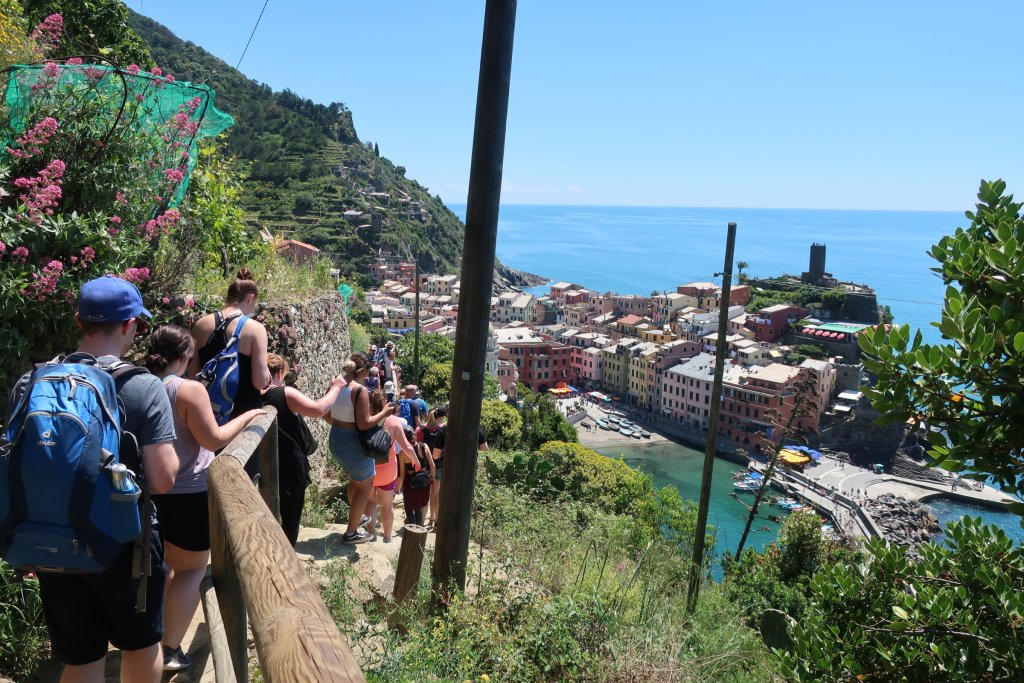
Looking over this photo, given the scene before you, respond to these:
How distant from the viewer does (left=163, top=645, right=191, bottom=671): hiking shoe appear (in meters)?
2.17

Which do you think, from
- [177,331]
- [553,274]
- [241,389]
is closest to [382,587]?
[241,389]

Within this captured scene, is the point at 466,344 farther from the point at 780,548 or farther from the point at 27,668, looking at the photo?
the point at 780,548

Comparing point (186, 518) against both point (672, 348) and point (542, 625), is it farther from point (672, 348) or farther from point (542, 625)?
point (672, 348)

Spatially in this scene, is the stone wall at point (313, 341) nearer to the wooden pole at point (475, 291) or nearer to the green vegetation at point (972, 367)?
the wooden pole at point (475, 291)

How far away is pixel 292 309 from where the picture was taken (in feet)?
20.7

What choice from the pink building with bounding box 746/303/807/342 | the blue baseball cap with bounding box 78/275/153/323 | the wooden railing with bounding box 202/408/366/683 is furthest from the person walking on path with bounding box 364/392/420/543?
the pink building with bounding box 746/303/807/342

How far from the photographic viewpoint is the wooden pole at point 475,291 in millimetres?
2600

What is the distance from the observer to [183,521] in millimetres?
2176

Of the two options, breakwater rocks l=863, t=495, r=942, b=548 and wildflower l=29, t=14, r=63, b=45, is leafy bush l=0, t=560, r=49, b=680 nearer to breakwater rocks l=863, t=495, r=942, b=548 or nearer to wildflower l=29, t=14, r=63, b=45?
wildflower l=29, t=14, r=63, b=45

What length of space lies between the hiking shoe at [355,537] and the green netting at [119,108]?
110 inches

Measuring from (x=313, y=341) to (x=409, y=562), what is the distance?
180 inches

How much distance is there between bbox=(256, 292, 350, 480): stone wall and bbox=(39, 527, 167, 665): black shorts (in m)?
3.69

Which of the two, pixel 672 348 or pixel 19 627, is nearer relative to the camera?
pixel 19 627

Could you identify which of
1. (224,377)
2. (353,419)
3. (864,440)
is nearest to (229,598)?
(224,377)
